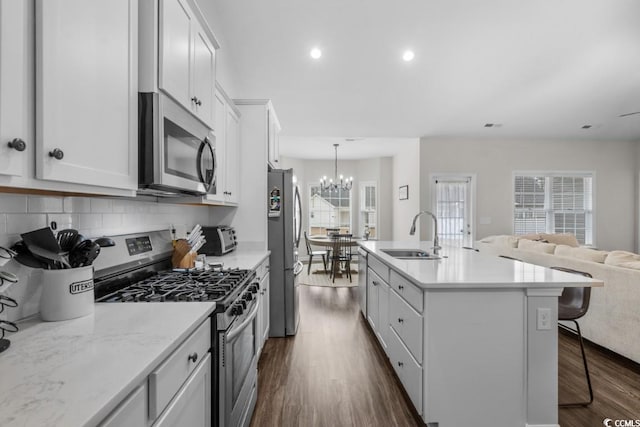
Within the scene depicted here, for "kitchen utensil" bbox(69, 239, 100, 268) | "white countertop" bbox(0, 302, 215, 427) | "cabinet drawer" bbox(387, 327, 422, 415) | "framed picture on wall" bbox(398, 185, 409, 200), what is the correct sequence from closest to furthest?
"white countertop" bbox(0, 302, 215, 427) < "kitchen utensil" bbox(69, 239, 100, 268) < "cabinet drawer" bbox(387, 327, 422, 415) < "framed picture on wall" bbox(398, 185, 409, 200)

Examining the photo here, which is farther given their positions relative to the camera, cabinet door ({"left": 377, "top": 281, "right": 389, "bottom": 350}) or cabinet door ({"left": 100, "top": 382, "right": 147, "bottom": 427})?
cabinet door ({"left": 377, "top": 281, "right": 389, "bottom": 350})

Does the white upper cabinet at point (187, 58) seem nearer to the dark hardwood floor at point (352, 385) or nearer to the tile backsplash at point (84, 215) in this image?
→ the tile backsplash at point (84, 215)

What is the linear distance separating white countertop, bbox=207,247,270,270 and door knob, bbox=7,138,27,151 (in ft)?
5.05

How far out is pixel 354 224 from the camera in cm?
845

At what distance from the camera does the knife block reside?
6.92 feet

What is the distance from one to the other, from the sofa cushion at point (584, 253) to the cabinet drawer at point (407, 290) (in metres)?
2.08

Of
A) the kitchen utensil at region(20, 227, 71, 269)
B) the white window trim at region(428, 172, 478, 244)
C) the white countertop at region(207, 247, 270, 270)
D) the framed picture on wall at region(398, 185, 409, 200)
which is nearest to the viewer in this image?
the kitchen utensil at region(20, 227, 71, 269)

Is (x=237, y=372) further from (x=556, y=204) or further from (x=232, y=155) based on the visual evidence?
(x=556, y=204)

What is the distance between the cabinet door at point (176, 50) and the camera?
1342mm

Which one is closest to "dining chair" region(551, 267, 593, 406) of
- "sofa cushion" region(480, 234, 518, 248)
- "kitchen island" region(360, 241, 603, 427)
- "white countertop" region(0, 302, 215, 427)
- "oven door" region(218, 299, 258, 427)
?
"kitchen island" region(360, 241, 603, 427)

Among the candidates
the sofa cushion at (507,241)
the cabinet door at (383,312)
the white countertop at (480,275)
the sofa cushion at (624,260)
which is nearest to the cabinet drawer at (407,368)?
the cabinet door at (383,312)

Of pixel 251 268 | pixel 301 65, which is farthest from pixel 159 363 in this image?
pixel 301 65

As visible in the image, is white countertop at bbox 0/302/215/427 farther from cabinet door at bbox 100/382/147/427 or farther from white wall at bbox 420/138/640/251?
white wall at bbox 420/138/640/251

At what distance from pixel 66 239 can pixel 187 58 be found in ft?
3.37
